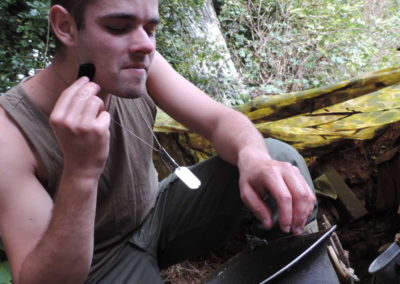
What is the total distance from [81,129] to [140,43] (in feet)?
1.39

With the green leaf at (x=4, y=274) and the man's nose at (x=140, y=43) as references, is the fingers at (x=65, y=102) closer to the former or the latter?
the man's nose at (x=140, y=43)

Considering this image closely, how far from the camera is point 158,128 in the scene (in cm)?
229

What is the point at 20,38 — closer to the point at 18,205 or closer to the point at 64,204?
the point at 18,205

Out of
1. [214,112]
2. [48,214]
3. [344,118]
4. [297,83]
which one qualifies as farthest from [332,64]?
[48,214]

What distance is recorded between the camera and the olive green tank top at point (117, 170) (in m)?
1.34

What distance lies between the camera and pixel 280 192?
1157 mm

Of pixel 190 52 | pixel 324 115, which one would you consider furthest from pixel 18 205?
pixel 190 52

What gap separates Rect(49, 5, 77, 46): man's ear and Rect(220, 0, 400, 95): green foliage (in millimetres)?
3308

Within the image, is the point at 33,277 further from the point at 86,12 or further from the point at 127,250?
the point at 86,12

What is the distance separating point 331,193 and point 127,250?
104cm

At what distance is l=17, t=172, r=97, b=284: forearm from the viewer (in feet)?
3.47

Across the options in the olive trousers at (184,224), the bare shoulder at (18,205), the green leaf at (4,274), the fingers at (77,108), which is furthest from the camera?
the green leaf at (4,274)

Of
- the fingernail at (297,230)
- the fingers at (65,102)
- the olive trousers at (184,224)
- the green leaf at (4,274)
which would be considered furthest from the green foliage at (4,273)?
the fingernail at (297,230)

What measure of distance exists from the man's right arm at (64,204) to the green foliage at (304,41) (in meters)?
3.60
